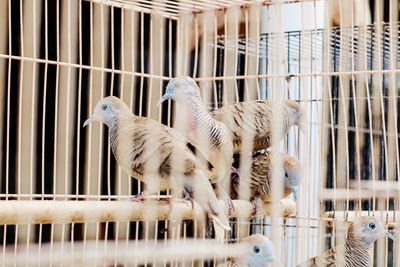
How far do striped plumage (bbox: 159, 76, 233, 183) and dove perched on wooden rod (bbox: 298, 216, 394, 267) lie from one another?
30 centimetres

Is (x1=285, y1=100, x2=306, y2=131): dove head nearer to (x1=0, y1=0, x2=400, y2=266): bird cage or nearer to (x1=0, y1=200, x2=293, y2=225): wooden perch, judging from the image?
(x1=0, y1=0, x2=400, y2=266): bird cage

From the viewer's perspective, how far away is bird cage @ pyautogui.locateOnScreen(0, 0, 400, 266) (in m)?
1.34

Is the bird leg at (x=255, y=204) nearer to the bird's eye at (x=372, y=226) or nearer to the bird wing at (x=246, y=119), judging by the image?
the bird wing at (x=246, y=119)

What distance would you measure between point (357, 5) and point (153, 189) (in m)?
0.82

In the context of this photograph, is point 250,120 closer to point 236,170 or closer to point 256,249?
point 236,170

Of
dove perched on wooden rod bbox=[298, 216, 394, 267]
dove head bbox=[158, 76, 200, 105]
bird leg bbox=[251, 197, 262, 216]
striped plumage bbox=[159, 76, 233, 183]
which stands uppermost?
dove head bbox=[158, 76, 200, 105]

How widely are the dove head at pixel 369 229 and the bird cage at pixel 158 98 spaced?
0.03m

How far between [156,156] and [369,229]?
1.84ft

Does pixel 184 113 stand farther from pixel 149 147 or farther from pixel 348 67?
pixel 348 67

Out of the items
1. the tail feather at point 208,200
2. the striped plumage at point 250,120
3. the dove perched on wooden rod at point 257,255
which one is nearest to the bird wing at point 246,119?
the striped plumage at point 250,120

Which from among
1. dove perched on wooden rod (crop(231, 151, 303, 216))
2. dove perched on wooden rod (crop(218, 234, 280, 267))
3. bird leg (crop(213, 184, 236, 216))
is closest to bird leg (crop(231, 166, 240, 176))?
A: dove perched on wooden rod (crop(231, 151, 303, 216))

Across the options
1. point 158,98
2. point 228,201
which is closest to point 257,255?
point 228,201

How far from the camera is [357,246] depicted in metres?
1.44

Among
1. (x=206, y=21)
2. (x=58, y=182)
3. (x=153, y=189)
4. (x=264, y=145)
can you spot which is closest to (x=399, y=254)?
(x=264, y=145)
